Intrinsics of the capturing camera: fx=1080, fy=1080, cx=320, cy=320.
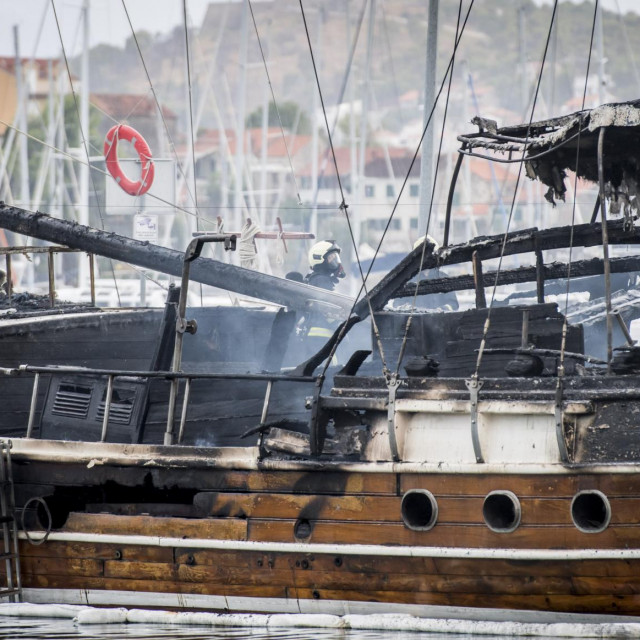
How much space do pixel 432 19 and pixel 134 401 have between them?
28.0 ft

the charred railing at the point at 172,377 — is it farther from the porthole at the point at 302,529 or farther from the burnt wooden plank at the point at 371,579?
the burnt wooden plank at the point at 371,579

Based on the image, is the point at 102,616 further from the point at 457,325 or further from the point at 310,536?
the point at 457,325

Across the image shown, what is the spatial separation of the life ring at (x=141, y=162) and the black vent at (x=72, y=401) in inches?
452

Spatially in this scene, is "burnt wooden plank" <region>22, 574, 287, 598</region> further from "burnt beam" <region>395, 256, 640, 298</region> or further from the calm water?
"burnt beam" <region>395, 256, 640, 298</region>

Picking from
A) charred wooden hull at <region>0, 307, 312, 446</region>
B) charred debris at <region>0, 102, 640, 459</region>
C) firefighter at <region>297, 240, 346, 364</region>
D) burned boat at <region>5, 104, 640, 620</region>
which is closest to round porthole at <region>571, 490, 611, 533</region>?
burned boat at <region>5, 104, 640, 620</region>

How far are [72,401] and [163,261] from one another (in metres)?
2.56

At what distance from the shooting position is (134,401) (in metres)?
8.90

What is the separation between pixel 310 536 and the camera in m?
7.62

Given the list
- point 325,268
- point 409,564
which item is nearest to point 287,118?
point 325,268

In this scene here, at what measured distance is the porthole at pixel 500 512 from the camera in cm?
713

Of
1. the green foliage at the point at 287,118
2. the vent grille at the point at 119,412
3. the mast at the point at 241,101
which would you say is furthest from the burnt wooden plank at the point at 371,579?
the green foliage at the point at 287,118

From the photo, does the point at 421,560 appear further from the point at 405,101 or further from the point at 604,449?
the point at 405,101

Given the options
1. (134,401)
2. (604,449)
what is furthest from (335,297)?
(604,449)

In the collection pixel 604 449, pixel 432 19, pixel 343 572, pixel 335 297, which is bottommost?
pixel 343 572
